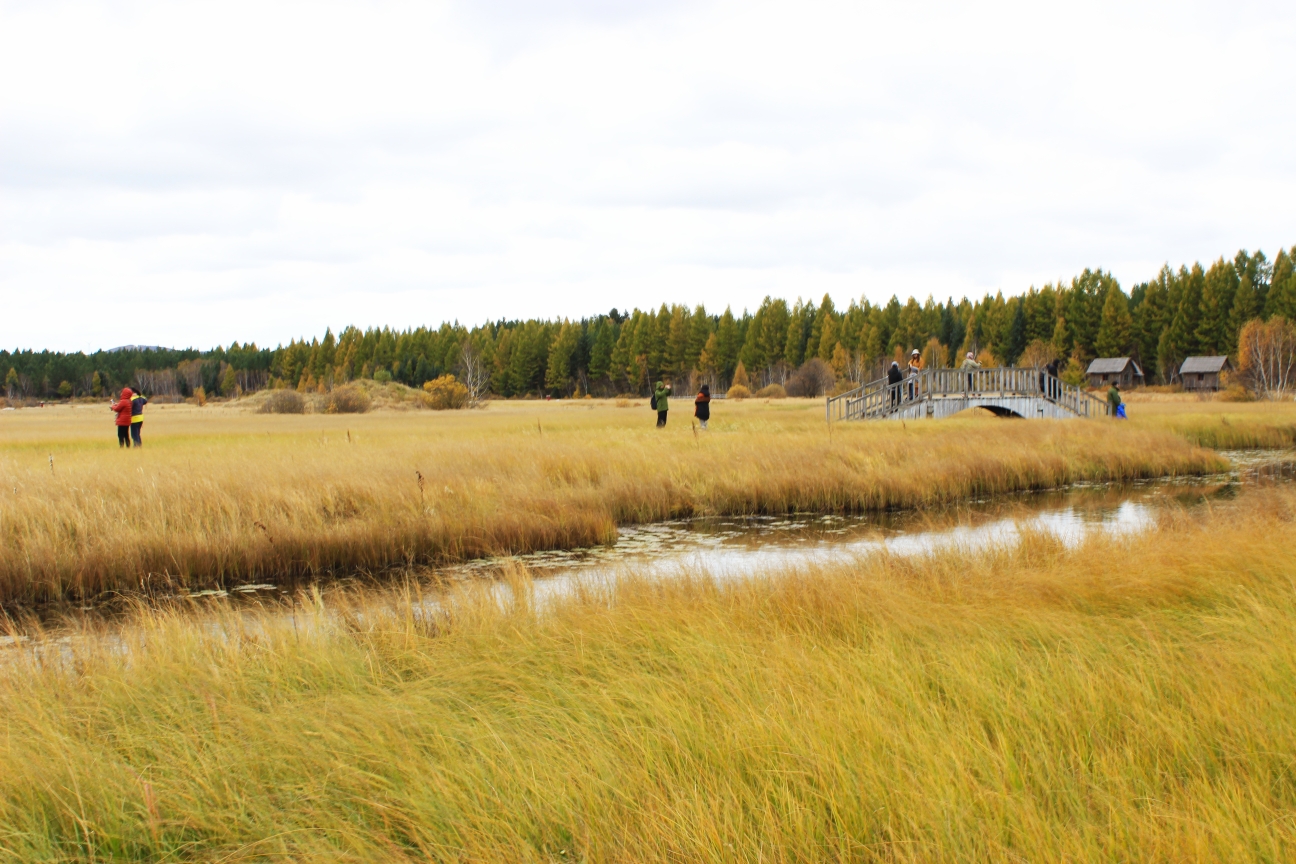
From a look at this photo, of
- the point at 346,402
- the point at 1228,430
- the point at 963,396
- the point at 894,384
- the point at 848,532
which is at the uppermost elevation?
the point at 346,402

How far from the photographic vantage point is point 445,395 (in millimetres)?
59000

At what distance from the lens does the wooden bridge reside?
32094mm

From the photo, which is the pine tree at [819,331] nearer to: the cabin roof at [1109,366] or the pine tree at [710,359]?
the pine tree at [710,359]

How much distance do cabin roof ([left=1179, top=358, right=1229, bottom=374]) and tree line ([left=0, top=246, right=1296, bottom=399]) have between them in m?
3.72

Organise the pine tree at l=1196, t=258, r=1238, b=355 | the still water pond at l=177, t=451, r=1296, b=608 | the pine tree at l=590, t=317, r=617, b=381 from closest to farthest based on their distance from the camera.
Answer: the still water pond at l=177, t=451, r=1296, b=608, the pine tree at l=1196, t=258, r=1238, b=355, the pine tree at l=590, t=317, r=617, b=381

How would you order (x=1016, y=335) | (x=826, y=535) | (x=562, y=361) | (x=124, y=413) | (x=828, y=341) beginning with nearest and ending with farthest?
1. (x=826, y=535)
2. (x=124, y=413)
3. (x=828, y=341)
4. (x=1016, y=335)
5. (x=562, y=361)

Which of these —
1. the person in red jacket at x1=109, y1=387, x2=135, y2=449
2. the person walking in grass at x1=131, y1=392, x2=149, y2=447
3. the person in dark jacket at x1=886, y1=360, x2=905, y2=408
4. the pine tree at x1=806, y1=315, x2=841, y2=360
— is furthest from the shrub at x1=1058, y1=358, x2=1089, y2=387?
the person in red jacket at x1=109, y1=387, x2=135, y2=449

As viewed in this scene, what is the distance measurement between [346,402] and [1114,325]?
72.7 m

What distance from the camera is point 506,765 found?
14.0 feet

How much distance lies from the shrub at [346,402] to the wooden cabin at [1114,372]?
6729 cm

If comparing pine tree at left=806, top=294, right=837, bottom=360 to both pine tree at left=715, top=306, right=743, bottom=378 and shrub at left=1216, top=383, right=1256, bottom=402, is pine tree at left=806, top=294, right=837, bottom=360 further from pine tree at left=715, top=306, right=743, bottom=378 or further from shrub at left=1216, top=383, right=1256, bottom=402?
shrub at left=1216, top=383, right=1256, bottom=402

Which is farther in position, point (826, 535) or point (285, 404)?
point (285, 404)

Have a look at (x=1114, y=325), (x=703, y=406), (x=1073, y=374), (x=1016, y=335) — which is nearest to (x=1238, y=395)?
(x=1073, y=374)

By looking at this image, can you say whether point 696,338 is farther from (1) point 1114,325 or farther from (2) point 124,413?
(2) point 124,413
